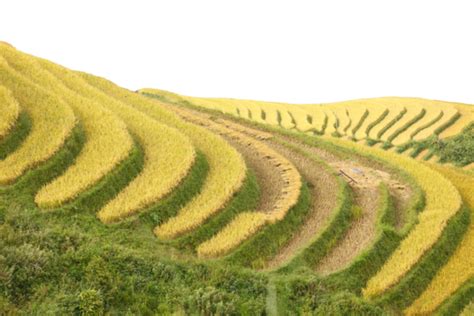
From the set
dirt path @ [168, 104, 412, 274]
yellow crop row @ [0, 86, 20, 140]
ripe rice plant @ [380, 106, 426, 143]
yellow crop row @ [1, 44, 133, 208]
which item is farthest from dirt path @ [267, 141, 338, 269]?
ripe rice plant @ [380, 106, 426, 143]

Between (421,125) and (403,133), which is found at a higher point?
(421,125)

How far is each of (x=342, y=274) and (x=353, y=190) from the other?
4.82m

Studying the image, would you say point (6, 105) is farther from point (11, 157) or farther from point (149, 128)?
point (149, 128)

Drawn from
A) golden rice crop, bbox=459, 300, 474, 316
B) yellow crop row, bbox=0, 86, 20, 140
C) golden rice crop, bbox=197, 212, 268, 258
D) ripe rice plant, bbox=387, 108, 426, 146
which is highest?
ripe rice plant, bbox=387, 108, 426, 146

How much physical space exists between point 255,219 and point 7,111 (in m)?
7.08

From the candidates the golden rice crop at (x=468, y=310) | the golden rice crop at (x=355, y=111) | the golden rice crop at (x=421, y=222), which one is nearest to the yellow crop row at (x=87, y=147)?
the golden rice crop at (x=421, y=222)

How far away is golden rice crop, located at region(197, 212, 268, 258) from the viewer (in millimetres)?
10788

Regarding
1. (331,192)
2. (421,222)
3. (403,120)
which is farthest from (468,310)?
(403,120)

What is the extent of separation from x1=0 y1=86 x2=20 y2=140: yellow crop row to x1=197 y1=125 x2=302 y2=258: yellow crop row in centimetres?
604

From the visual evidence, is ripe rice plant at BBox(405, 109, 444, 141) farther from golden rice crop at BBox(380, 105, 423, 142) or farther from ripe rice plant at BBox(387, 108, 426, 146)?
golden rice crop at BBox(380, 105, 423, 142)

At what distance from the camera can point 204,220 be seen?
11.6 metres

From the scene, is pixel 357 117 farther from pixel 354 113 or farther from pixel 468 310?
pixel 468 310

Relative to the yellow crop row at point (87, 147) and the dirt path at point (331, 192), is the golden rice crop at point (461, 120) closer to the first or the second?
the dirt path at point (331, 192)

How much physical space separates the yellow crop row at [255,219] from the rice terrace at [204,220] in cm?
3
